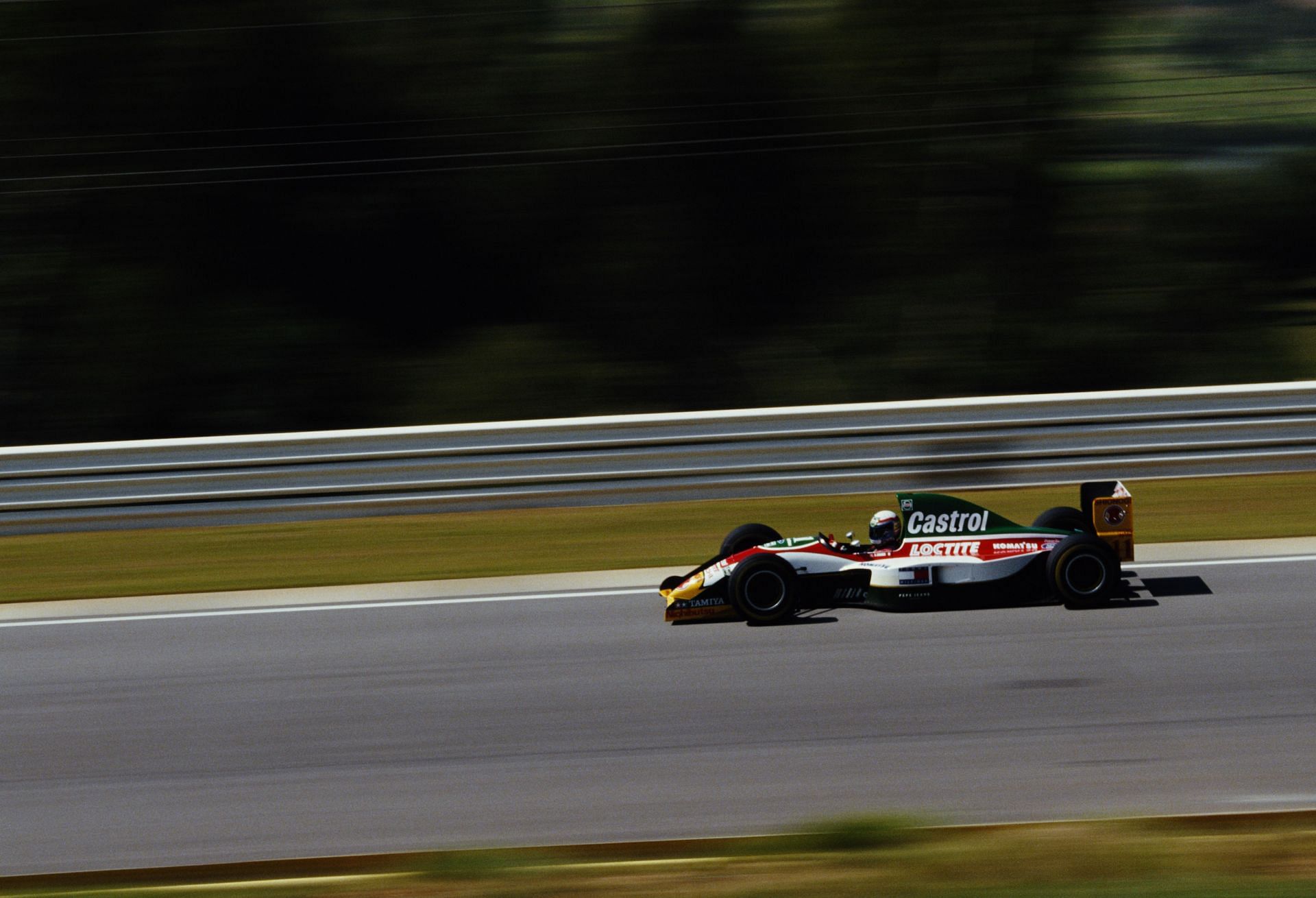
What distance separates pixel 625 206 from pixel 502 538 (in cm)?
547

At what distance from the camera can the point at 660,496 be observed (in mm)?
11461

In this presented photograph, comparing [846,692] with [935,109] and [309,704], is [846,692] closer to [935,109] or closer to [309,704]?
[309,704]

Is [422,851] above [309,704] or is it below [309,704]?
below

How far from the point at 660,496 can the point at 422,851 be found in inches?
235

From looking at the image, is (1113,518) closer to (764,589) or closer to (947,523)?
(947,523)

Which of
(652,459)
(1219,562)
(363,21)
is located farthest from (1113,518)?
(363,21)

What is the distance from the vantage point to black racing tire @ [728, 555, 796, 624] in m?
8.30

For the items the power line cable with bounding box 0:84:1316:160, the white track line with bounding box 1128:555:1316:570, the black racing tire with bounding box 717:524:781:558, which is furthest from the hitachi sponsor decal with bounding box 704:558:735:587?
the power line cable with bounding box 0:84:1316:160


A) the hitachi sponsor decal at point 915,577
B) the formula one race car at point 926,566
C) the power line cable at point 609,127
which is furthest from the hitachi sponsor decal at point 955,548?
the power line cable at point 609,127

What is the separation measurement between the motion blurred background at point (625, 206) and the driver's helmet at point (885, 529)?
6197 mm

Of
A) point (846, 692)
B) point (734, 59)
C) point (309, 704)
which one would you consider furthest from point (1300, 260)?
point (309, 704)

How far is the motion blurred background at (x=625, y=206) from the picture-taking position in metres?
14.8

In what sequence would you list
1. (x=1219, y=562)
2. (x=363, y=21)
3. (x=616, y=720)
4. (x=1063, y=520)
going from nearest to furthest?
(x=616, y=720) → (x=1063, y=520) → (x=1219, y=562) → (x=363, y=21)

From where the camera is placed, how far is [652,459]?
11.4 m
